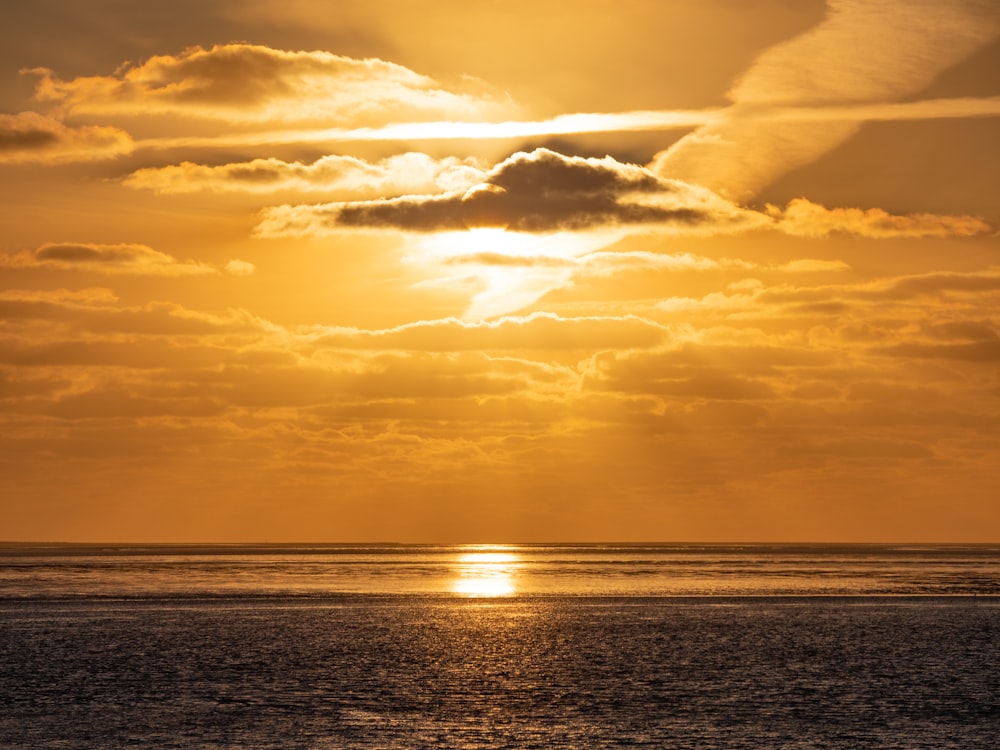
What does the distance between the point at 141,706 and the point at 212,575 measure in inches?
4809

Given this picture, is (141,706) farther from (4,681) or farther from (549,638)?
(549,638)

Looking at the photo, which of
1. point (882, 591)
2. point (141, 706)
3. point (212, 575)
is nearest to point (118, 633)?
point (141, 706)

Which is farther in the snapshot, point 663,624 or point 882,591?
point 882,591

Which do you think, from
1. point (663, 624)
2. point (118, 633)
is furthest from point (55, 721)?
point (663, 624)

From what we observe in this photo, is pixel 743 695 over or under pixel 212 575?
under

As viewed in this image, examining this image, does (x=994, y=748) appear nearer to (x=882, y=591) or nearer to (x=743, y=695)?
(x=743, y=695)

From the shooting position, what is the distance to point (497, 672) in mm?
55062

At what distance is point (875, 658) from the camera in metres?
61.0

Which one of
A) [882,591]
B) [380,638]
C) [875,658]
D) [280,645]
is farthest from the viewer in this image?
[882,591]

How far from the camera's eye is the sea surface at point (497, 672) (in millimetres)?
39281

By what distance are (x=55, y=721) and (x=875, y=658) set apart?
37.2m

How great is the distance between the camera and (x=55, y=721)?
4103 cm

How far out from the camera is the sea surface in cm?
3928

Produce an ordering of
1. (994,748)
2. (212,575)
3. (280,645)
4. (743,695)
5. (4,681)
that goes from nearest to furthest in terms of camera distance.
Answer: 1. (994,748)
2. (743,695)
3. (4,681)
4. (280,645)
5. (212,575)
